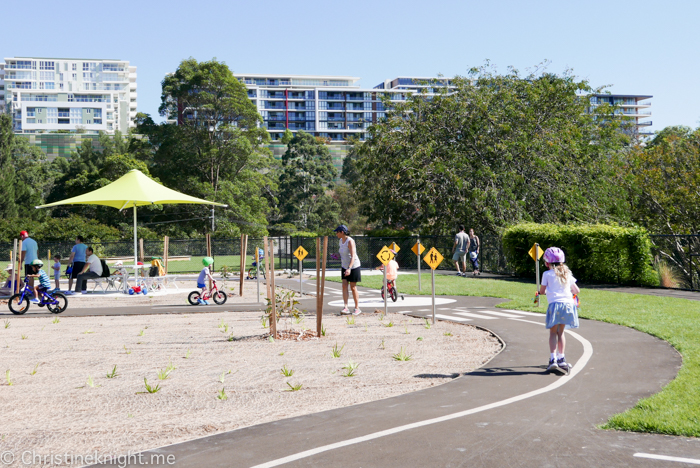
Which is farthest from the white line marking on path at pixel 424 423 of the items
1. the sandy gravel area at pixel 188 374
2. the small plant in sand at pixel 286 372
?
the small plant in sand at pixel 286 372

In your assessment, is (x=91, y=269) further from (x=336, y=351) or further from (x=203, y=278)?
(x=336, y=351)

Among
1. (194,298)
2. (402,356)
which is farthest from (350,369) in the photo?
(194,298)

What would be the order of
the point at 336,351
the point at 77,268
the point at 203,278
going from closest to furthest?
the point at 336,351, the point at 203,278, the point at 77,268

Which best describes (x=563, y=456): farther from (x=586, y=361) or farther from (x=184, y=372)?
(x=184, y=372)

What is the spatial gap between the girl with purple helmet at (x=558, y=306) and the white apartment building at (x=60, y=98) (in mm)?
152354

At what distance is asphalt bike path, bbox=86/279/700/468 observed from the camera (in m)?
4.96

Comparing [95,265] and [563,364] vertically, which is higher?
[95,265]

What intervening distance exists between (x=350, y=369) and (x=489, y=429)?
9.29 feet

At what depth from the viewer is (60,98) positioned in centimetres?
16688

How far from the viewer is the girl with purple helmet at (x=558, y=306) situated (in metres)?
7.96

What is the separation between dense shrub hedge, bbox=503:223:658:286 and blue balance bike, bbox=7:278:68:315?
15677 mm

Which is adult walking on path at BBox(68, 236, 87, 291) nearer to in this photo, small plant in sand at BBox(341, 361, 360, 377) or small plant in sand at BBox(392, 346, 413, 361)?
small plant in sand at BBox(392, 346, 413, 361)

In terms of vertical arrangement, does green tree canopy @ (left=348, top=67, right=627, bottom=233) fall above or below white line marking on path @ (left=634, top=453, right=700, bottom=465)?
above

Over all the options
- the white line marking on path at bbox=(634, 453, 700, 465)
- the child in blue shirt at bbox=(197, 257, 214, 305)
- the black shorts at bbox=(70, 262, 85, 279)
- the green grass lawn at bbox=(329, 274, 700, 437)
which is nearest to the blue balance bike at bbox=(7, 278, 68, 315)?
the child in blue shirt at bbox=(197, 257, 214, 305)
